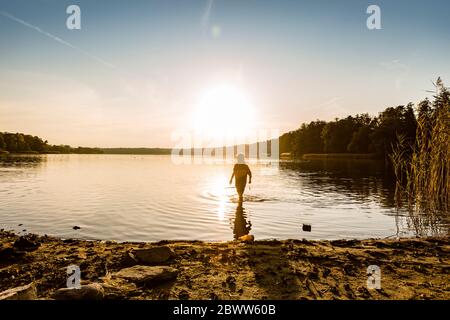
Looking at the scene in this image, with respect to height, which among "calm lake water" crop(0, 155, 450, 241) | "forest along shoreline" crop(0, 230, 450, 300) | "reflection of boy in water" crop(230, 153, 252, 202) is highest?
"reflection of boy in water" crop(230, 153, 252, 202)

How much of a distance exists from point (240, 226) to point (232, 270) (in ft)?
26.7

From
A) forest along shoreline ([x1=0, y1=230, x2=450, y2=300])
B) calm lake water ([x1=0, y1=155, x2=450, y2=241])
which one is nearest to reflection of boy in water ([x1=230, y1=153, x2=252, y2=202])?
calm lake water ([x1=0, y1=155, x2=450, y2=241])

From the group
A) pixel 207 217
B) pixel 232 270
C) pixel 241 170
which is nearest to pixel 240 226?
pixel 207 217

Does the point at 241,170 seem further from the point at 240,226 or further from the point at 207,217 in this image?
the point at 240,226

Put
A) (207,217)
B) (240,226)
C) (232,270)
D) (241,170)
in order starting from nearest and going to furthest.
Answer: (232,270) → (240,226) → (207,217) → (241,170)

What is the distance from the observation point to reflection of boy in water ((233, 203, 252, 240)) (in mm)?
15070

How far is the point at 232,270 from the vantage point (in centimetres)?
835

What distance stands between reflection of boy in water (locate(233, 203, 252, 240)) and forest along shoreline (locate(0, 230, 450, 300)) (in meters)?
3.66

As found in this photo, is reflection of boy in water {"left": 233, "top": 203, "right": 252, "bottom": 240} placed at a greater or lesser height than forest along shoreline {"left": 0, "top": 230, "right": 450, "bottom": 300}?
lesser

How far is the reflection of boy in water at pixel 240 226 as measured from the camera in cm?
1507

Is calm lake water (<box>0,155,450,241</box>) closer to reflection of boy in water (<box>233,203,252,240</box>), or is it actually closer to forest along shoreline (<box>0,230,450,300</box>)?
reflection of boy in water (<box>233,203,252,240</box>)
